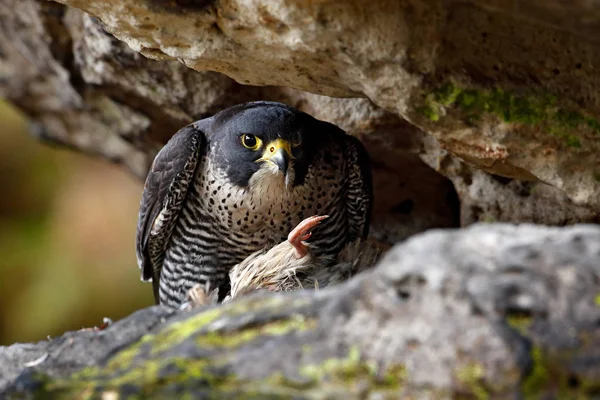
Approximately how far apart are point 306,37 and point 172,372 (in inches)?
58.5

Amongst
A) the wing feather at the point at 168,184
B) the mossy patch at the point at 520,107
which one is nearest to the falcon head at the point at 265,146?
the wing feather at the point at 168,184

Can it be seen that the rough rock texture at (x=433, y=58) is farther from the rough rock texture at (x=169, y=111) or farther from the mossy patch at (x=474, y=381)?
the mossy patch at (x=474, y=381)

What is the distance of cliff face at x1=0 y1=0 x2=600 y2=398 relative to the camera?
2207mm

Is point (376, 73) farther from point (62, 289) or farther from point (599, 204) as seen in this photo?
point (62, 289)

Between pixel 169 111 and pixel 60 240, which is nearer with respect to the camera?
pixel 169 111

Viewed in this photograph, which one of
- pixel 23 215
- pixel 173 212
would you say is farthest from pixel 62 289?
pixel 173 212

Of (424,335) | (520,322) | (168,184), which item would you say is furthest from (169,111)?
(520,322)

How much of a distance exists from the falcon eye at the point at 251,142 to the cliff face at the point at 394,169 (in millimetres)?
656

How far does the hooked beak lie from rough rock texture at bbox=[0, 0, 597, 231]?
640mm

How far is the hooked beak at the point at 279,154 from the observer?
4.32m

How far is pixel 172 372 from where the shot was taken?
2.39m

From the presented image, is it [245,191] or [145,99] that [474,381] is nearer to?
[245,191]

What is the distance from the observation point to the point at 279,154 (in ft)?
14.3

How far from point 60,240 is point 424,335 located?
7632mm
